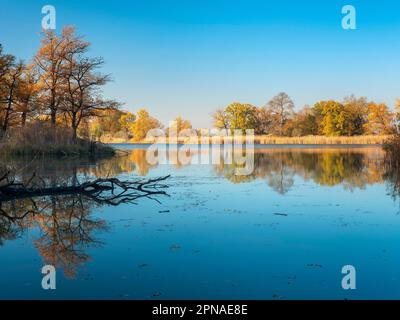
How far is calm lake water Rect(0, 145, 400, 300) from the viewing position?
4.46 m

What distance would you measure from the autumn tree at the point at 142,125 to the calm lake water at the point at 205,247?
76.1 meters

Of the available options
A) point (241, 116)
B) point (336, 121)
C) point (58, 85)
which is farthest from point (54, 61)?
point (241, 116)

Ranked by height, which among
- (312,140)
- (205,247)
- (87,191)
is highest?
(312,140)

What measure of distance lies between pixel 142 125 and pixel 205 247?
81955mm

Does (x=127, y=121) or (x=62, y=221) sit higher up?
(x=127, y=121)

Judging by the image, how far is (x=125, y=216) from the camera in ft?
27.4

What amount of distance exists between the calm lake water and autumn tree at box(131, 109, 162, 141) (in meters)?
76.1

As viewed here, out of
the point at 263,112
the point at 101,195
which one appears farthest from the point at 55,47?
the point at 263,112

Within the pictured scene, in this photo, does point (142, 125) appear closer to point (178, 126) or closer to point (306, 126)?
point (178, 126)

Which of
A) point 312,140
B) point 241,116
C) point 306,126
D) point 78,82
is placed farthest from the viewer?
point 241,116

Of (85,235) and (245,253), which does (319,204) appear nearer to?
(245,253)

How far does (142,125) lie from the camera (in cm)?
8662

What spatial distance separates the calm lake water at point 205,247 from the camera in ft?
14.6

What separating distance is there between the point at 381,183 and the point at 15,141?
67.1ft
